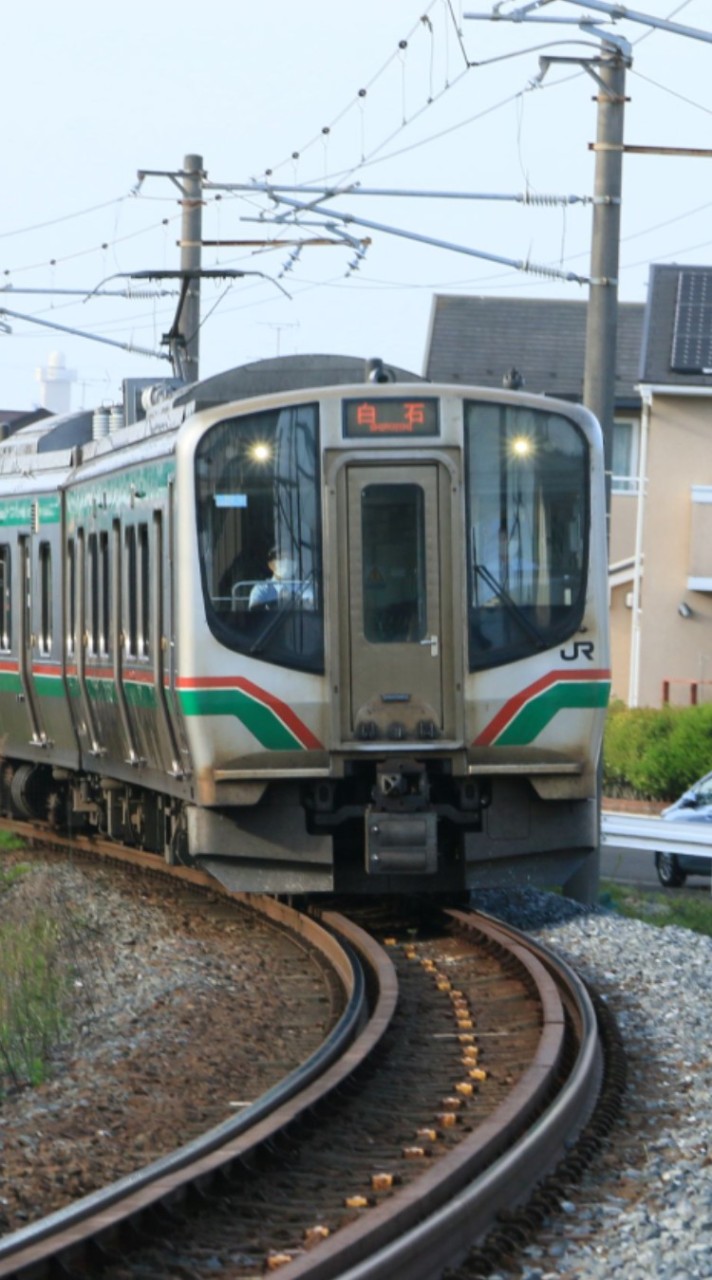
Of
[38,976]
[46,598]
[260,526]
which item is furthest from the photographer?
[46,598]

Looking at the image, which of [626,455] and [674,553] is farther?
[626,455]

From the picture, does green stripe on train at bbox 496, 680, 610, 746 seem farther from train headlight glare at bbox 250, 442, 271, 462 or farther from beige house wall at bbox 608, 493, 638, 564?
beige house wall at bbox 608, 493, 638, 564

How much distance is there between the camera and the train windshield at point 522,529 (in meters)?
12.6

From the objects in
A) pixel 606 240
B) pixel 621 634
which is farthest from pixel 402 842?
pixel 621 634

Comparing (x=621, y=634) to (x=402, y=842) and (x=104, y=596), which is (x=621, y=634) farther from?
(x=402, y=842)

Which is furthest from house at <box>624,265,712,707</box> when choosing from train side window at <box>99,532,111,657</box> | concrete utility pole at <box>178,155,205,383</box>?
train side window at <box>99,532,111,657</box>

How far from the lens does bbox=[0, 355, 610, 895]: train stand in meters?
12.5

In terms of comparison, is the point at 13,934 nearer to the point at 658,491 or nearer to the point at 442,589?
the point at 442,589

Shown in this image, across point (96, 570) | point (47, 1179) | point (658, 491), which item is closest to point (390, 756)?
point (96, 570)

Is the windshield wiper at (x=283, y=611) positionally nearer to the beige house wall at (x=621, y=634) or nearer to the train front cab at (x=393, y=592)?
the train front cab at (x=393, y=592)

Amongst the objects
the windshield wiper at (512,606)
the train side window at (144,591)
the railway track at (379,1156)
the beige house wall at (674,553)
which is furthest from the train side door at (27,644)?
the beige house wall at (674,553)

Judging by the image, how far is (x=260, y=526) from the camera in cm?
1256

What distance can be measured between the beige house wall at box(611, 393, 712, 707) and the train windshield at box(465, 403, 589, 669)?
24.4 m

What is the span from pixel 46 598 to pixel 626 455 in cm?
2681
